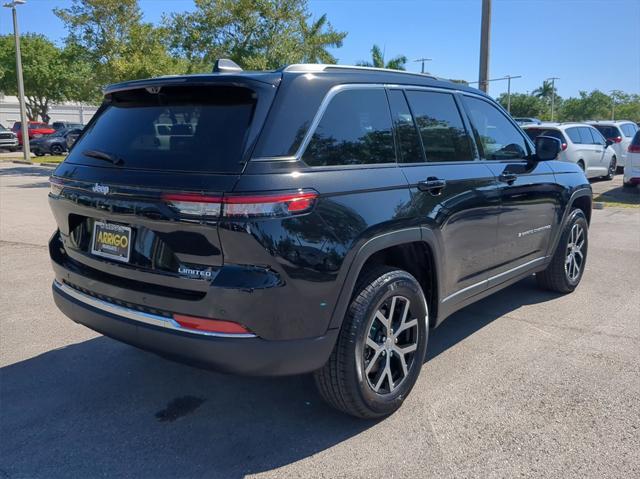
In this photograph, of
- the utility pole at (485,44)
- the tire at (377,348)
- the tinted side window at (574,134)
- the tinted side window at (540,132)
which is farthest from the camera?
the tinted side window at (574,134)

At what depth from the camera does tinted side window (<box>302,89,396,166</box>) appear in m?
2.92

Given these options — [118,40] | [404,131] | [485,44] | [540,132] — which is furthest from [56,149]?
[404,131]

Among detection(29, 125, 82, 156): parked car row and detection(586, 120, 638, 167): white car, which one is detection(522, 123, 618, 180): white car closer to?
detection(586, 120, 638, 167): white car

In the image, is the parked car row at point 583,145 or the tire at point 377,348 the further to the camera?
the parked car row at point 583,145

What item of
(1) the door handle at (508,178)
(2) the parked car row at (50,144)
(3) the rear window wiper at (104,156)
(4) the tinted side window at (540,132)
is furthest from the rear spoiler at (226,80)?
(2) the parked car row at (50,144)

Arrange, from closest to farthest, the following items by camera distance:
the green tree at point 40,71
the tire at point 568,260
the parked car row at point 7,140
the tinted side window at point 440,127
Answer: the tinted side window at point 440,127 < the tire at point 568,260 < the parked car row at point 7,140 < the green tree at point 40,71

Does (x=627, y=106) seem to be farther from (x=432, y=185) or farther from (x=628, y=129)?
(x=432, y=185)

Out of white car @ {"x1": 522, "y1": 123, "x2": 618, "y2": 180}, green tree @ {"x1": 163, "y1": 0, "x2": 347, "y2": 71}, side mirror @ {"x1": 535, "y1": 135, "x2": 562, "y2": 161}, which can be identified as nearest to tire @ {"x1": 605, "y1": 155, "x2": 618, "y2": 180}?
white car @ {"x1": 522, "y1": 123, "x2": 618, "y2": 180}

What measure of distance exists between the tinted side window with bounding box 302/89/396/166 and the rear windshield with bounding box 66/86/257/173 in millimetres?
381

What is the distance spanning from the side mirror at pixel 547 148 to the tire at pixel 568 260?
0.92 metres

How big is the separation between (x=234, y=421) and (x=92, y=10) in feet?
54.1

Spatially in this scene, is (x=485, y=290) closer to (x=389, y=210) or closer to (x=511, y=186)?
(x=511, y=186)

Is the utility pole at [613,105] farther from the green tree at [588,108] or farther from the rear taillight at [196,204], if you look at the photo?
the rear taillight at [196,204]

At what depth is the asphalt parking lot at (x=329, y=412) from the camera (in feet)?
9.36
